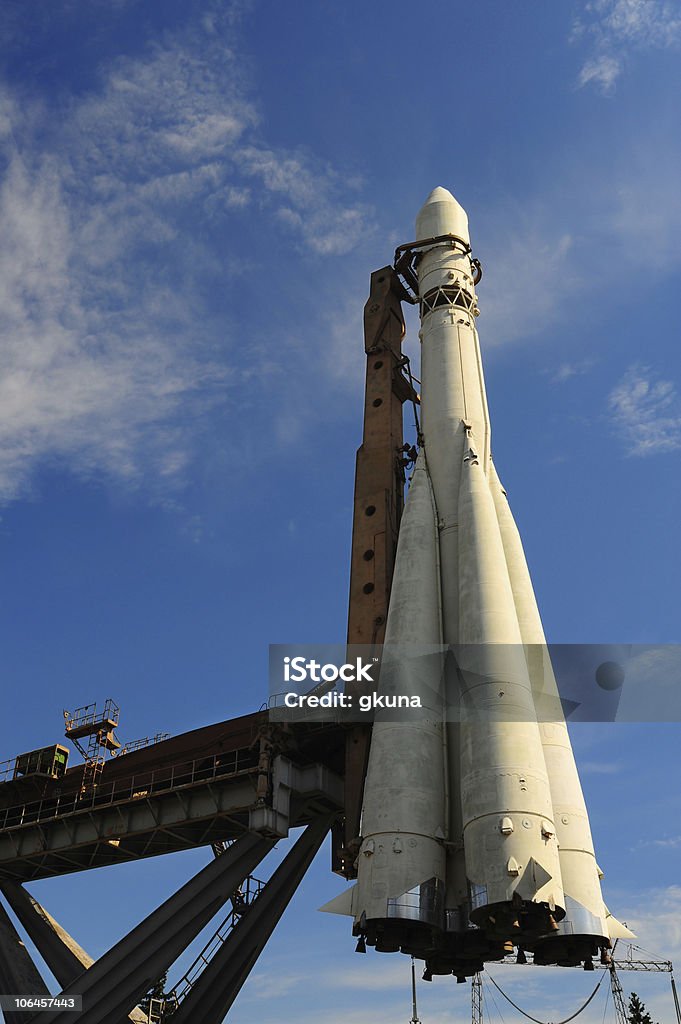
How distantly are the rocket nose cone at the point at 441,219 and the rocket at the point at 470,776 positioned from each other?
1253cm

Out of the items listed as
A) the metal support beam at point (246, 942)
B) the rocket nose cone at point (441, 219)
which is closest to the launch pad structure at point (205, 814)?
the metal support beam at point (246, 942)

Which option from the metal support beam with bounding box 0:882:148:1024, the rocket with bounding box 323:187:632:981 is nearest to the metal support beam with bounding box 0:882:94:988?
the metal support beam with bounding box 0:882:148:1024

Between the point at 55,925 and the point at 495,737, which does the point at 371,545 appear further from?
the point at 55,925

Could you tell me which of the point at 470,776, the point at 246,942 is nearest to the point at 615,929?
the point at 470,776

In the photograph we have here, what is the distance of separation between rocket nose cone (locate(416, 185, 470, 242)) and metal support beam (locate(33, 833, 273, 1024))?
24.8 meters

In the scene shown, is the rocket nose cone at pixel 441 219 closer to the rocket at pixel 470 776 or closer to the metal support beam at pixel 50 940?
the rocket at pixel 470 776

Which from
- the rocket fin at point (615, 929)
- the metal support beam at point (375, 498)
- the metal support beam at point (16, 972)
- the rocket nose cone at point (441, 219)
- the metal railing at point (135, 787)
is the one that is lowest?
the rocket fin at point (615, 929)

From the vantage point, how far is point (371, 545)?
33281mm

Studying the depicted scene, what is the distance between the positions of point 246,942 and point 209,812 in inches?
166

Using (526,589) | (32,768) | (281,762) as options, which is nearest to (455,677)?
(526,589)

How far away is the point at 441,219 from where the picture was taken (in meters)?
39.9

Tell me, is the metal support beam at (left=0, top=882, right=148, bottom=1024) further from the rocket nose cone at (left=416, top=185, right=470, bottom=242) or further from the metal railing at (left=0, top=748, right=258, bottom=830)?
the rocket nose cone at (left=416, top=185, right=470, bottom=242)

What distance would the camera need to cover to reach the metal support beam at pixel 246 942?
96.0ft

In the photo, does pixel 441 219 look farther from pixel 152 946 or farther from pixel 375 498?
pixel 152 946
